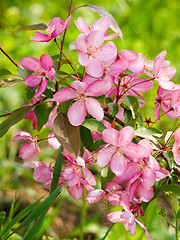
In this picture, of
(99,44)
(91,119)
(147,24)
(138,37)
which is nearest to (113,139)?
(91,119)

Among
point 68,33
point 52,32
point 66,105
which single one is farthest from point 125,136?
point 68,33

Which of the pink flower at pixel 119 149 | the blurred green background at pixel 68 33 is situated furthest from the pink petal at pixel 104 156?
the blurred green background at pixel 68 33

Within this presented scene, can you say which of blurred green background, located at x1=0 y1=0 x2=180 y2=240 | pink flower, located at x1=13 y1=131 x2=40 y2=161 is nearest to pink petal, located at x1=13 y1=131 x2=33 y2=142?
pink flower, located at x1=13 y1=131 x2=40 y2=161

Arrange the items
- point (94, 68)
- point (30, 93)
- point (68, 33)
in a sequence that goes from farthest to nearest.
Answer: point (68, 33) → point (30, 93) → point (94, 68)

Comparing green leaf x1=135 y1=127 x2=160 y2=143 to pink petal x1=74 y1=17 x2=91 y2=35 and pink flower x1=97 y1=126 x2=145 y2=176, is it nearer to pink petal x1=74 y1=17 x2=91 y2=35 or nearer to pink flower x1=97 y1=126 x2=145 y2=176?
pink flower x1=97 y1=126 x2=145 y2=176

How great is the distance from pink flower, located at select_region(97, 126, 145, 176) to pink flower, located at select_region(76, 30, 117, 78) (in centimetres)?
12

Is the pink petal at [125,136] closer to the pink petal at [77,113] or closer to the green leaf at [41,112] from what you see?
the pink petal at [77,113]

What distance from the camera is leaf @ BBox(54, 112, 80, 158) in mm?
595

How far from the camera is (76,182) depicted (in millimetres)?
655

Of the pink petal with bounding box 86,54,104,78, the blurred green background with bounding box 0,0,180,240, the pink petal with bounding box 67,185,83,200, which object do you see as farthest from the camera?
the blurred green background with bounding box 0,0,180,240

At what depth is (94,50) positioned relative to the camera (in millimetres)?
620

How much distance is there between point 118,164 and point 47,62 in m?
0.22

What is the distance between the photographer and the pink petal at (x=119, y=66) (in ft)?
2.00

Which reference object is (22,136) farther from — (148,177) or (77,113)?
(148,177)
